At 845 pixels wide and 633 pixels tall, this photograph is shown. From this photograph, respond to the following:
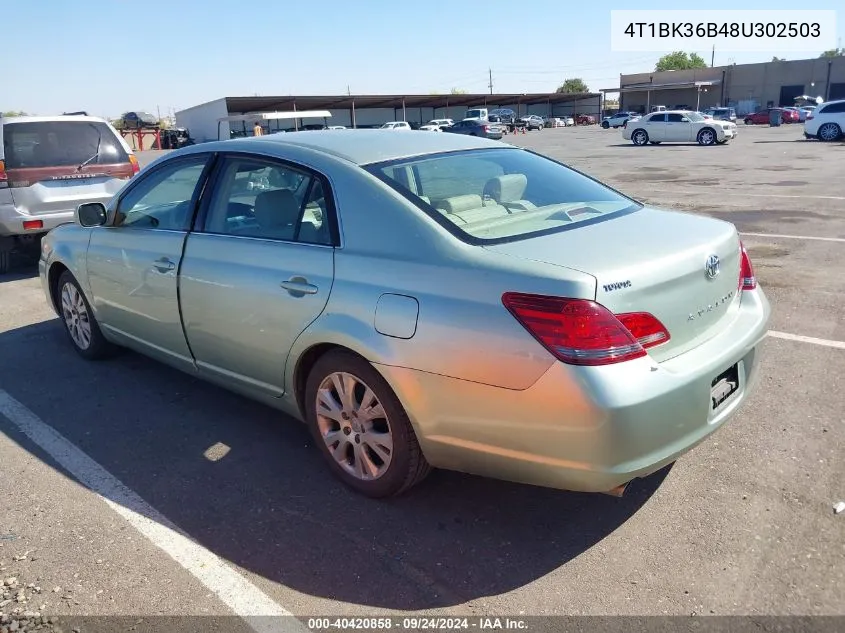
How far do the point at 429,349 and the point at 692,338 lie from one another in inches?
41.6

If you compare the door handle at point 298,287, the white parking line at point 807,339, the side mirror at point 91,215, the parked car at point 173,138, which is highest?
the parked car at point 173,138

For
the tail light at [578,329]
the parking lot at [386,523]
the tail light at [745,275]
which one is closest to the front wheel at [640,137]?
the parking lot at [386,523]

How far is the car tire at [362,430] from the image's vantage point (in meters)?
2.95

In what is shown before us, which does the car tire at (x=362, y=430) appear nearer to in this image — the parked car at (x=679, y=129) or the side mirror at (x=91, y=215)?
the side mirror at (x=91, y=215)

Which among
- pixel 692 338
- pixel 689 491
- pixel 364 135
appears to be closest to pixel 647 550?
pixel 689 491

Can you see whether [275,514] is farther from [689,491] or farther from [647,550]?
[689,491]

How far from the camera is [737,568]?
261 cm

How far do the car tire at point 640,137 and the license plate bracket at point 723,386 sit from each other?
33751 mm

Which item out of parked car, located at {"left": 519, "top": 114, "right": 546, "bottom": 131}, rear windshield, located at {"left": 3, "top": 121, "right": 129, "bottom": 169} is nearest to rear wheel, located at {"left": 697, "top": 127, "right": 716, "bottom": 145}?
rear windshield, located at {"left": 3, "top": 121, "right": 129, "bottom": 169}

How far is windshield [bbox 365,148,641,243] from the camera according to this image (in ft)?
9.98

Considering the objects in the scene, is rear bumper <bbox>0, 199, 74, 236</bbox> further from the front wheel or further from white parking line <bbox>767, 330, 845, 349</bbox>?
the front wheel

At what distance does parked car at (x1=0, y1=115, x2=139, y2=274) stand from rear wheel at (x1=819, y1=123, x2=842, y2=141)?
31080 millimetres

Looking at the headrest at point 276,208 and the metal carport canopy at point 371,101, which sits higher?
the metal carport canopy at point 371,101

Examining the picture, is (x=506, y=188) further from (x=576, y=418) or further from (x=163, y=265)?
(x=163, y=265)
